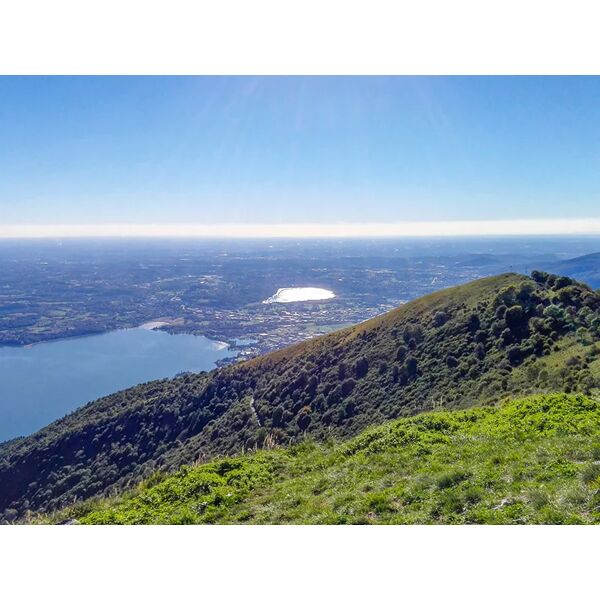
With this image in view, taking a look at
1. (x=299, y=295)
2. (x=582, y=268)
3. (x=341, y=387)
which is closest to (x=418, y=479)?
(x=341, y=387)

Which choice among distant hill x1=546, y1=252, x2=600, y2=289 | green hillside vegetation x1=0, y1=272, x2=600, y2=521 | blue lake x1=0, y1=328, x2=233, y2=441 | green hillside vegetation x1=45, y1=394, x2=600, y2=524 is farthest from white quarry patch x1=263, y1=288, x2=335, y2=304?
green hillside vegetation x1=45, y1=394, x2=600, y2=524

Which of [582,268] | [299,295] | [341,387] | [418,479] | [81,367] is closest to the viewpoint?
[418,479]

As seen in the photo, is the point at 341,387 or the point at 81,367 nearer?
the point at 341,387

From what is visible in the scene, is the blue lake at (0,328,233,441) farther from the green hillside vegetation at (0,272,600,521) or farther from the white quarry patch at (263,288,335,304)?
the white quarry patch at (263,288,335,304)

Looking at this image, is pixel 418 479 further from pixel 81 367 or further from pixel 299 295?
pixel 299 295

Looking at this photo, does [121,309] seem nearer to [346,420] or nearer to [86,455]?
[86,455]

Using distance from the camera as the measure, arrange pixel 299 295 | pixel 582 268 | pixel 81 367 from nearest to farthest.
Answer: pixel 81 367, pixel 582 268, pixel 299 295

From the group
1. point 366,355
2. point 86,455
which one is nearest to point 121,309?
point 86,455
